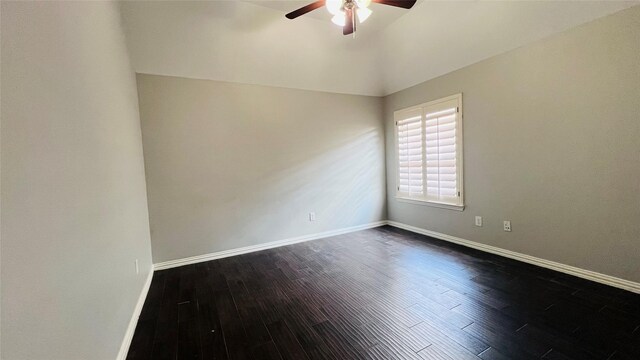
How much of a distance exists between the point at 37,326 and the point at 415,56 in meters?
4.19

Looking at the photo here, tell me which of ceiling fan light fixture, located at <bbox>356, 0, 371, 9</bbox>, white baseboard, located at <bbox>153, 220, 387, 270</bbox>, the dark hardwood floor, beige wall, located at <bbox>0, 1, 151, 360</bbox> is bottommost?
the dark hardwood floor

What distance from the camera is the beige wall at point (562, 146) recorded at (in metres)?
2.23

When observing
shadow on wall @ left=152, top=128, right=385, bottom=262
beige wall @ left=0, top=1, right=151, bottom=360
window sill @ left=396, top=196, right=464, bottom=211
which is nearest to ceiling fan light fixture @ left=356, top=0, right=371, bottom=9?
beige wall @ left=0, top=1, right=151, bottom=360

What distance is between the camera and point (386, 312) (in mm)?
A: 2061

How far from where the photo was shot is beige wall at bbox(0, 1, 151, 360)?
2.46 ft

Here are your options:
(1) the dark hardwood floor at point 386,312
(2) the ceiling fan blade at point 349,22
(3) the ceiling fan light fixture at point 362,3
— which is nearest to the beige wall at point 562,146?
(1) the dark hardwood floor at point 386,312


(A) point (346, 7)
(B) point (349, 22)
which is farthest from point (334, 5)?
(B) point (349, 22)

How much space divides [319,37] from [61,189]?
313 centimetres

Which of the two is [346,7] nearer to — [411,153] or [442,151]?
[442,151]

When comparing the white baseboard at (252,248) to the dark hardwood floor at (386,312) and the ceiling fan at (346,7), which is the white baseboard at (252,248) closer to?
the dark hardwood floor at (386,312)

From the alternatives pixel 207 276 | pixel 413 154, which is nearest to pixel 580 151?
pixel 413 154

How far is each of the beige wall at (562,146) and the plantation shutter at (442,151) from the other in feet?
0.62

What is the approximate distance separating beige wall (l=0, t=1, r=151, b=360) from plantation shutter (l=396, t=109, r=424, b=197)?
382 centimetres

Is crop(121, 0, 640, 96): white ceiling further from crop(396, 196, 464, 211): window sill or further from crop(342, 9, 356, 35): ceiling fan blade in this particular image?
crop(396, 196, 464, 211): window sill
